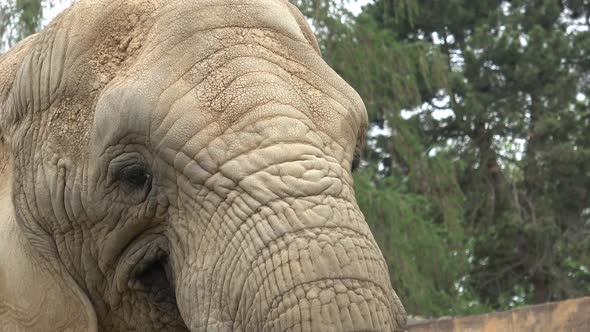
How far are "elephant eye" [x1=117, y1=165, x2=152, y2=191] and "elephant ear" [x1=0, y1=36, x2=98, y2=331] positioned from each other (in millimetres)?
286

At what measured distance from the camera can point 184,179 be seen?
2182 mm

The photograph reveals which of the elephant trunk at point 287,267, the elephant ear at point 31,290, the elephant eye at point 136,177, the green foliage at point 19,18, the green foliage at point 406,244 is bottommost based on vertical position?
the elephant trunk at point 287,267

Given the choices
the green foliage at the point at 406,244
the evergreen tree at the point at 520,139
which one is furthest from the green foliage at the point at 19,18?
the evergreen tree at the point at 520,139

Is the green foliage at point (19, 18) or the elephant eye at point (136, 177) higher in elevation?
the green foliage at point (19, 18)

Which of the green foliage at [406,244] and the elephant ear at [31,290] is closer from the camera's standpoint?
the elephant ear at [31,290]

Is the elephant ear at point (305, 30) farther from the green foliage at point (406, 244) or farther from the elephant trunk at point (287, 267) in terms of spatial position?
the green foliage at point (406, 244)

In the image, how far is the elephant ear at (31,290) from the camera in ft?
8.05

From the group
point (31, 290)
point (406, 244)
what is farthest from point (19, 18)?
point (31, 290)

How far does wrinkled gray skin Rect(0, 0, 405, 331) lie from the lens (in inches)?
78.4

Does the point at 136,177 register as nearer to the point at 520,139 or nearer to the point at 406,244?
the point at 406,244

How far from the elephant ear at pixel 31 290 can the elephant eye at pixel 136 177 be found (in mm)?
286

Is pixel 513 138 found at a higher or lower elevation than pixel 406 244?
higher

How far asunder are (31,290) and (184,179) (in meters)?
0.52

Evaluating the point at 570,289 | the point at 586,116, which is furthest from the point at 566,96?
the point at 570,289
